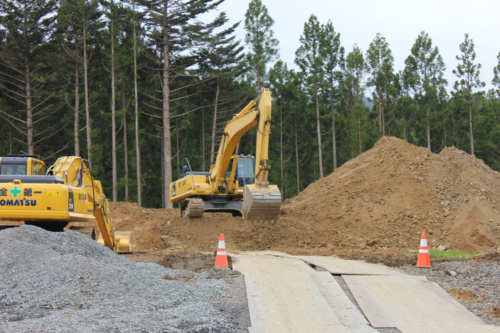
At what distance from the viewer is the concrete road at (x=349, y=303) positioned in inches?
251

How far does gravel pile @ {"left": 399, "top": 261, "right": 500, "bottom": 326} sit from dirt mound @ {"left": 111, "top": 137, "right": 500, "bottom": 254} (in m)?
5.49

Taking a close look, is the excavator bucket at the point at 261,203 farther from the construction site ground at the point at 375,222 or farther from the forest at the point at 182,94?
the forest at the point at 182,94

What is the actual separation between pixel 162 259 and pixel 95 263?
4443 millimetres

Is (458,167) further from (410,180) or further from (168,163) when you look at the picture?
(168,163)

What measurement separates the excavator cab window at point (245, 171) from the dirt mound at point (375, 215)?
5.04 ft

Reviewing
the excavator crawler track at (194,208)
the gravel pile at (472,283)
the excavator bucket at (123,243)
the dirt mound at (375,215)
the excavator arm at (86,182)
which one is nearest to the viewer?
the gravel pile at (472,283)

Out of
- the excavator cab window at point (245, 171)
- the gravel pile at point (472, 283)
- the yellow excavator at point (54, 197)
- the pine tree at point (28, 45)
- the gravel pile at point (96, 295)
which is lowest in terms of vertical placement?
the gravel pile at point (472, 283)

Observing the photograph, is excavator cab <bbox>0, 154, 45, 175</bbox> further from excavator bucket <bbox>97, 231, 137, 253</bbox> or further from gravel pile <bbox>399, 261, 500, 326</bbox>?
gravel pile <bbox>399, 261, 500, 326</bbox>

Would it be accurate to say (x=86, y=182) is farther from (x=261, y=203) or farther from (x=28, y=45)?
(x=28, y=45)

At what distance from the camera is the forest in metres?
31.2

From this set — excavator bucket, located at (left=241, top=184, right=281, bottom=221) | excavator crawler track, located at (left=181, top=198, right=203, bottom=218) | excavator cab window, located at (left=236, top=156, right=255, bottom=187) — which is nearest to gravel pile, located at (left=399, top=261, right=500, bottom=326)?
excavator bucket, located at (left=241, top=184, right=281, bottom=221)

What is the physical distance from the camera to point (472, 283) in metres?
8.48

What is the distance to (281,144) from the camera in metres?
48.9

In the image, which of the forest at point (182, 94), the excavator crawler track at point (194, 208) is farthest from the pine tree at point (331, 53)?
the excavator crawler track at point (194, 208)
